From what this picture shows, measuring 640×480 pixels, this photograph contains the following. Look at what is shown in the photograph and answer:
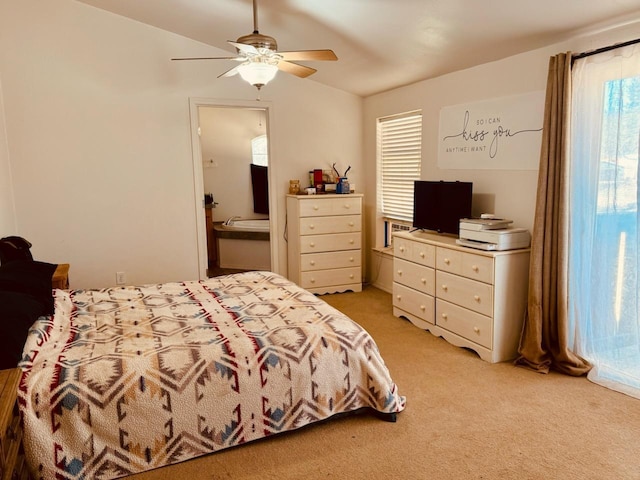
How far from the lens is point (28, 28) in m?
3.96

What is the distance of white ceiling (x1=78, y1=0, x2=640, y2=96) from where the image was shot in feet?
8.86

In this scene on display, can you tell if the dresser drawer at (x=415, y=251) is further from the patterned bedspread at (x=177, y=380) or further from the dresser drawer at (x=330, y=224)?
the patterned bedspread at (x=177, y=380)

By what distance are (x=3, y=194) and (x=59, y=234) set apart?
1.98 feet

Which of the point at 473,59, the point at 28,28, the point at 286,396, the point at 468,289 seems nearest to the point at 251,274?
the point at 286,396

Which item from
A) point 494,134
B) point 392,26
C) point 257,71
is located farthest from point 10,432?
point 494,134

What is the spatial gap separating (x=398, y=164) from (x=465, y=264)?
6.00ft

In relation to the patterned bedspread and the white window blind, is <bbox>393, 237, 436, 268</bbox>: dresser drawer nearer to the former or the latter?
the white window blind

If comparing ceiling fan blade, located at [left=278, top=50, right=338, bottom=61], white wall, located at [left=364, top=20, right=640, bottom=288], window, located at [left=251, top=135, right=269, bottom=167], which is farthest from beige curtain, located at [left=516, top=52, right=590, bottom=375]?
window, located at [left=251, top=135, right=269, bottom=167]

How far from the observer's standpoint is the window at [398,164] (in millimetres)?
4594

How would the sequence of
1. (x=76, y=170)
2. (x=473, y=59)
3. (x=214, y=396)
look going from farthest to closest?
(x=76, y=170) → (x=473, y=59) → (x=214, y=396)

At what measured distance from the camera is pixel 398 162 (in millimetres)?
4883

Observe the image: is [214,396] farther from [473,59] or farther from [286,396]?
[473,59]

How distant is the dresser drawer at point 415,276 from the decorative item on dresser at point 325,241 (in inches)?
37.1

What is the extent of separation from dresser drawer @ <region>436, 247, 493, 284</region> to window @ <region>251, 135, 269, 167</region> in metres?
4.17
